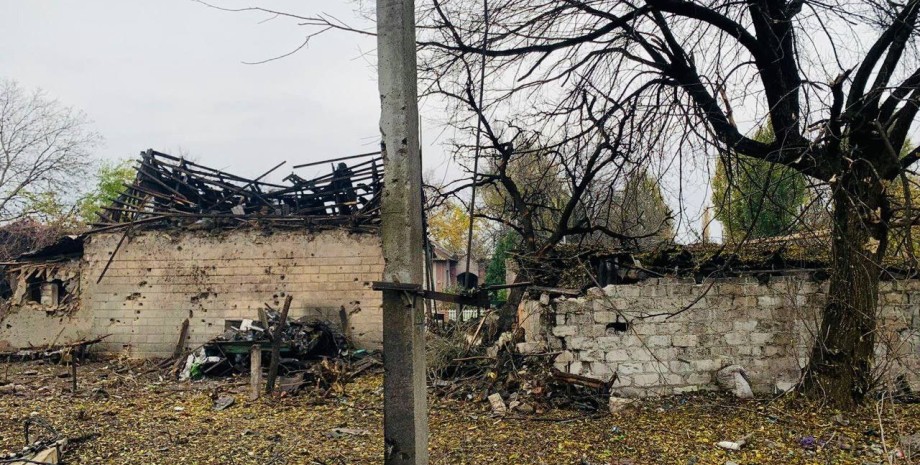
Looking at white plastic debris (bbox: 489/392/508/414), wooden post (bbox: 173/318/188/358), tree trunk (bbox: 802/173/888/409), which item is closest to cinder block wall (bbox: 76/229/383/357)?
wooden post (bbox: 173/318/188/358)

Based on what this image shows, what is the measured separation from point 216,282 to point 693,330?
998 centimetres

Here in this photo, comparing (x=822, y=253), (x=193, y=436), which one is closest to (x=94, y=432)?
(x=193, y=436)

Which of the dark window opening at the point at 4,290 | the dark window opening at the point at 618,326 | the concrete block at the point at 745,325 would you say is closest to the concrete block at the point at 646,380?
the dark window opening at the point at 618,326

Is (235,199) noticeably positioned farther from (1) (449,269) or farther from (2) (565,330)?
(1) (449,269)

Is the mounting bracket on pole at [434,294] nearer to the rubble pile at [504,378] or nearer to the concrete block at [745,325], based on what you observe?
the rubble pile at [504,378]

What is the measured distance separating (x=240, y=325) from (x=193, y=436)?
5829 mm

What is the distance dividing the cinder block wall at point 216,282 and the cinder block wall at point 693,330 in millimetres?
5816

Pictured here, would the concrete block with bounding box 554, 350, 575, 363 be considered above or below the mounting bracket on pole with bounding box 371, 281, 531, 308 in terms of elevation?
below

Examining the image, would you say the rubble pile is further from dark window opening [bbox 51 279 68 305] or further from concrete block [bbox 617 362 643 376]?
dark window opening [bbox 51 279 68 305]

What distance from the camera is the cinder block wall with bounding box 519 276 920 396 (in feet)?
24.9

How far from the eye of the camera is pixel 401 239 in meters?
3.39

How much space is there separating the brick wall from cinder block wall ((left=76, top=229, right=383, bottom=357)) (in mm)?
22

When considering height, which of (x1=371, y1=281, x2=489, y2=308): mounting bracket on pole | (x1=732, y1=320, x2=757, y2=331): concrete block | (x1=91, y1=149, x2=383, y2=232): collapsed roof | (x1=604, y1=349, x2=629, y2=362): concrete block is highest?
(x1=91, y1=149, x2=383, y2=232): collapsed roof

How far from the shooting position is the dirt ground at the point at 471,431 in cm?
543
